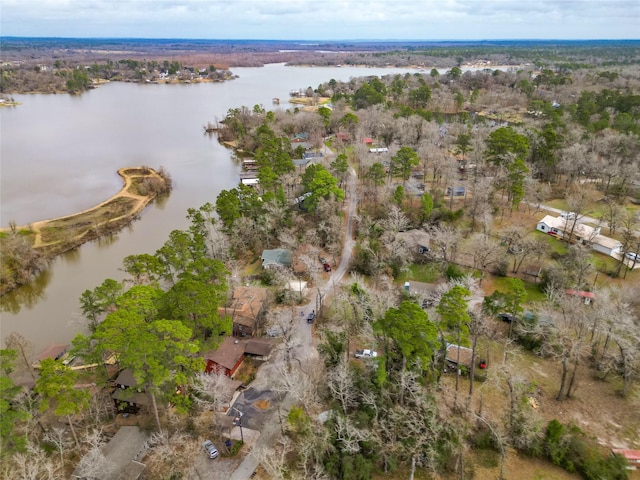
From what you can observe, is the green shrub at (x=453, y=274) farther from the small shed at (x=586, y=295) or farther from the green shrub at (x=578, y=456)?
the green shrub at (x=578, y=456)

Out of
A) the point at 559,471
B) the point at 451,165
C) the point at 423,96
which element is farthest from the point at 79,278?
the point at 423,96

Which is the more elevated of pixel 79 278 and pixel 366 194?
pixel 366 194

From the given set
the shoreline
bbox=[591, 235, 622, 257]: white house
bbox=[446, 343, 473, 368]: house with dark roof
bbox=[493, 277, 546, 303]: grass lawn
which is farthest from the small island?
bbox=[591, 235, 622, 257]: white house

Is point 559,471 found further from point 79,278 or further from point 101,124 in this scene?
point 101,124

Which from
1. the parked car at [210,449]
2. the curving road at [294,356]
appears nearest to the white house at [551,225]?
the curving road at [294,356]

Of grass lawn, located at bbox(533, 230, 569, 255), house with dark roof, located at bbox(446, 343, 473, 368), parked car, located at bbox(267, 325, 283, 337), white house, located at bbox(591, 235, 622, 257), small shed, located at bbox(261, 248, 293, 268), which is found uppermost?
white house, located at bbox(591, 235, 622, 257)

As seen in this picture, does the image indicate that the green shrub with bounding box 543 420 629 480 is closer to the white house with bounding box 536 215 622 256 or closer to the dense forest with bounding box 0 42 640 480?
the dense forest with bounding box 0 42 640 480
